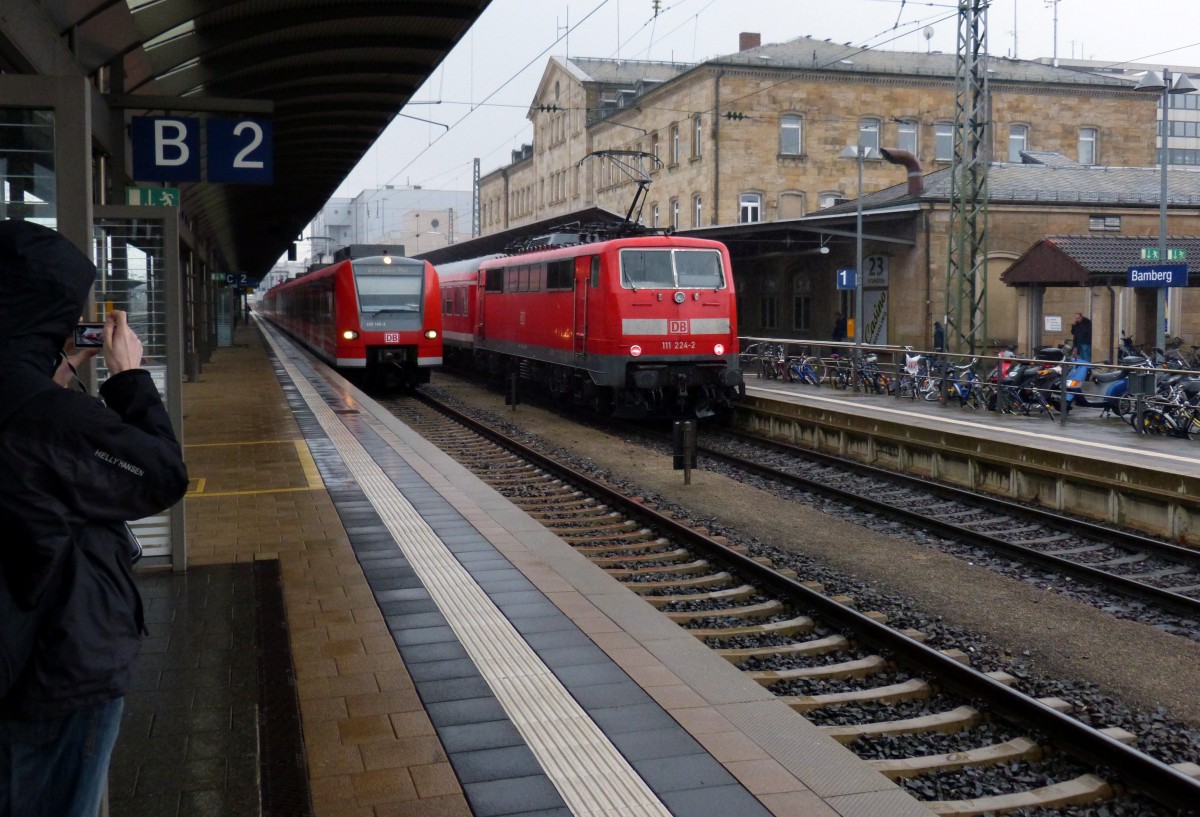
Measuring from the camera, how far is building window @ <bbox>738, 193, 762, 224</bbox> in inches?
1876

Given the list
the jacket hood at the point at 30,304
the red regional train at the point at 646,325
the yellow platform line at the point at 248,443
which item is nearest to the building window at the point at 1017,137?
the red regional train at the point at 646,325

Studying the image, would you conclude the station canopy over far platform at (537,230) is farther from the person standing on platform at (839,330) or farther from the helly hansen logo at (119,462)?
the helly hansen logo at (119,462)

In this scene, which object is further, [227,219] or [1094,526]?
[227,219]

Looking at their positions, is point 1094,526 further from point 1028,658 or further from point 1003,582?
point 1028,658

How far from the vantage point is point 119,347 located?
286 centimetres

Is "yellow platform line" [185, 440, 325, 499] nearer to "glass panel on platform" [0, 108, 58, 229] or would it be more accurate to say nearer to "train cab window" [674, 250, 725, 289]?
"glass panel on platform" [0, 108, 58, 229]

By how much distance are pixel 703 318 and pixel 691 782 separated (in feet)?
49.6

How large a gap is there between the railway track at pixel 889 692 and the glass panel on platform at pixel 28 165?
4312mm

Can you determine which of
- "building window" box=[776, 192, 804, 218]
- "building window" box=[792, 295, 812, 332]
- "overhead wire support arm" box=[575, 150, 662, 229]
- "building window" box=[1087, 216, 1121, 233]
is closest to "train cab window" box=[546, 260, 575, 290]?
"overhead wire support arm" box=[575, 150, 662, 229]

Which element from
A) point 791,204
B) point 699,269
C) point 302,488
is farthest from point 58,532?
point 791,204

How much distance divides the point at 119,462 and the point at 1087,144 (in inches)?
2165

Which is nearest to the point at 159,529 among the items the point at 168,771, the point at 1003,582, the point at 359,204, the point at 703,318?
the point at 168,771

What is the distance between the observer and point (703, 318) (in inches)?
756

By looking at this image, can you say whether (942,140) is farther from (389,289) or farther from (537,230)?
(389,289)
